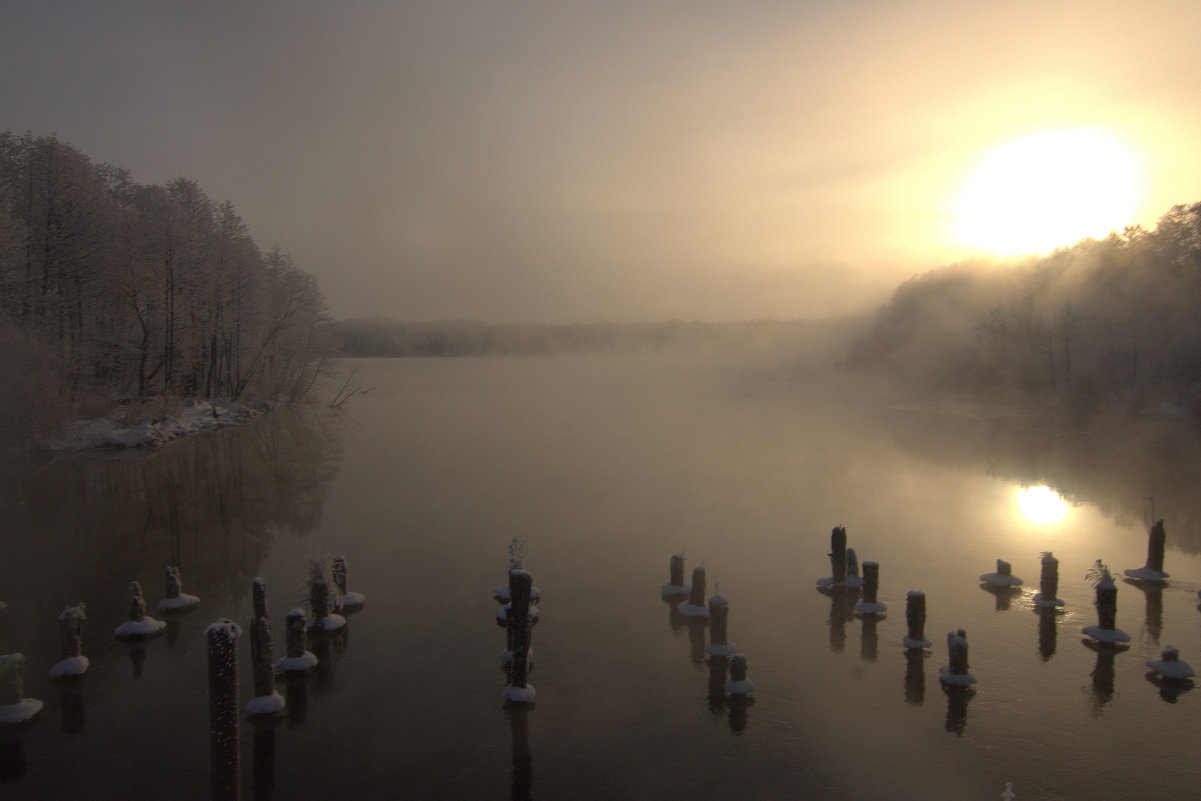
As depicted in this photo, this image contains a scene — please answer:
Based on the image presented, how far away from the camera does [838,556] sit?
51.3ft

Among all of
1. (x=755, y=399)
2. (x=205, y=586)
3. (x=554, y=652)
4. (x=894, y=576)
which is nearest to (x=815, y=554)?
(x=894, y=576)

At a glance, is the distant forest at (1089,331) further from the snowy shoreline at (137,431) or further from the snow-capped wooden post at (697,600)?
the snowy shoreline at (137,431)

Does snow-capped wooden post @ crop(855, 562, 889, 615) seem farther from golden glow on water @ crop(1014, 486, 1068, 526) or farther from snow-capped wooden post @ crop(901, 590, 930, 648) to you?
golden glow on water @ crop(1014, 486, 1068, 526)

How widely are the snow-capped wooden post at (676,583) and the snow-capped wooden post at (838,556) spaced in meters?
3.14

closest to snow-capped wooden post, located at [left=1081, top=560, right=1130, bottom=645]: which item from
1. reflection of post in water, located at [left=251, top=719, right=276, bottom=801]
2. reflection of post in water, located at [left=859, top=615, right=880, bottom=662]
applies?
reflection of post in water, located at [left=859, top=615, right=880, bottom=662]

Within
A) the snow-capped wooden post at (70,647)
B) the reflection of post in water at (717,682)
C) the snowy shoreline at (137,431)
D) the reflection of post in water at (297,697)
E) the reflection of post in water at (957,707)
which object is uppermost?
the snowy shoreline at (137,431)

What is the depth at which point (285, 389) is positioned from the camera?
57500 millimetres

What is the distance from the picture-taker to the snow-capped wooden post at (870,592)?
45.8ft

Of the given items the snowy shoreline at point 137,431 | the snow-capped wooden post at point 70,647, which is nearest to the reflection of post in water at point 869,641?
the snow-capped wooden post at point 70,647

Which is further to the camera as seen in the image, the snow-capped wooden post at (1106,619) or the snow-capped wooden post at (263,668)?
the snow-capped wooden post at (1106,619)

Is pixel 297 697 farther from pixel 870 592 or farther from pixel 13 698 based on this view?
pixel 870 592

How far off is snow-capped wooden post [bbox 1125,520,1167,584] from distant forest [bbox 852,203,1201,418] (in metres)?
33.5

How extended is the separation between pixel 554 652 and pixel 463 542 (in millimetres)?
7502

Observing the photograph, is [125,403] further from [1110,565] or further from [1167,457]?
[1167,457]
